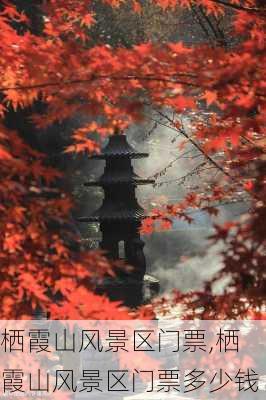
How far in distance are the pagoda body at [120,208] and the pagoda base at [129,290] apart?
0.14m

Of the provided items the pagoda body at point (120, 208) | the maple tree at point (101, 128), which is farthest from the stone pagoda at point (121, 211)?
the maple tree at point (101, 128)

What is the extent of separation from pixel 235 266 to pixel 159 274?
98.9 ft

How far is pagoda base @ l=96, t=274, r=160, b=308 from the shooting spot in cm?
1634

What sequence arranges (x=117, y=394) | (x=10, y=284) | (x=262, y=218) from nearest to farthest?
(x=262, y=218) < (x=10, y=284) < (x=117, y=394)

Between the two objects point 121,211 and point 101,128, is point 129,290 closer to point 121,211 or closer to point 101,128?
point 121,211

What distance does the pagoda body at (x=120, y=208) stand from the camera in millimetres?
16719

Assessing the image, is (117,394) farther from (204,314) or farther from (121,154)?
(204,314)

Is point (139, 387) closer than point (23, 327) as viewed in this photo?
No

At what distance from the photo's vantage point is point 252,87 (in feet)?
19.0

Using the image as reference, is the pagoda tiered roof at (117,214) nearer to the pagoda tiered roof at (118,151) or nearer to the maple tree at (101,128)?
the pagoda tiered roof at (118,151)

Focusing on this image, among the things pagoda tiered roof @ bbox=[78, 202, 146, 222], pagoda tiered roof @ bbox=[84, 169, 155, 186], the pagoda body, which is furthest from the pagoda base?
pagoda tiered roof @ bbox=[84, 169, 155, 186]

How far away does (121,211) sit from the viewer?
16.9 meters

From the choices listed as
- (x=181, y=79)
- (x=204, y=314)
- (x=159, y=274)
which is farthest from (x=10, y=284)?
(x=159, y=274)

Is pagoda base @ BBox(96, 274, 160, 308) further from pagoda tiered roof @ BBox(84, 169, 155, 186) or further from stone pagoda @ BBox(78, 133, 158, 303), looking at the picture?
pagoda tiered roof @ BBox(84, 169, 155, 186)
